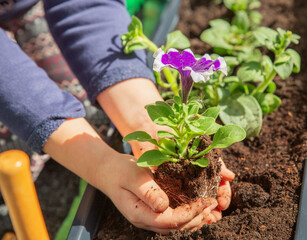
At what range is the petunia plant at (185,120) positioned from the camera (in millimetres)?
657

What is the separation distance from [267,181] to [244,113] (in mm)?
217

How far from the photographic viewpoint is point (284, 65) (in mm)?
968

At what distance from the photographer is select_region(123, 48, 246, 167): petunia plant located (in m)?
0.66

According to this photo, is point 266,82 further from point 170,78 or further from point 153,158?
point 153,158

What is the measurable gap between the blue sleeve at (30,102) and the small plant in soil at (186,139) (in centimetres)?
30

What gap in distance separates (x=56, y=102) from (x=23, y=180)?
1.20 ft

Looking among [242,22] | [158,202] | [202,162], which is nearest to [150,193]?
[158,202]

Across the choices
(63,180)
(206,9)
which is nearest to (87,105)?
(63,180)

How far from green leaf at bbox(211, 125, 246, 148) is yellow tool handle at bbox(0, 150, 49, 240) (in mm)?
390

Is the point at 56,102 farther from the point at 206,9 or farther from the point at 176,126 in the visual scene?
the point at 206,9

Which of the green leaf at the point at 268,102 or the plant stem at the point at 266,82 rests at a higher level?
the plant stem at the point at 266,82

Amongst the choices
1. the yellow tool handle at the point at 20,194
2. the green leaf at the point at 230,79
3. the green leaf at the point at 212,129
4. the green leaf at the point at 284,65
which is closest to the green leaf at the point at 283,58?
the green leaf at the point at 284,65

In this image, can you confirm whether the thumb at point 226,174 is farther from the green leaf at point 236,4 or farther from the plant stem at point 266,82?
the green leaf at point 236,4

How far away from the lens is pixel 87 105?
133 centimetres
